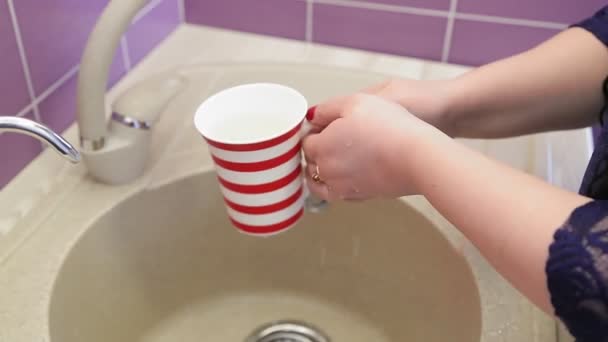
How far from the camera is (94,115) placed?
569mm

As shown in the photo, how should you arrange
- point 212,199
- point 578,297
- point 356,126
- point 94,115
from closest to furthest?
point 578,297
point 356,126
point 94,115
point 212,199

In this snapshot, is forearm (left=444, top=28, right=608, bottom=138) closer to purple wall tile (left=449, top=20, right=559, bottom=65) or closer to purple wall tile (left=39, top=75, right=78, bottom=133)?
purple wall tile (left=449, top=20, right=559, bottom=65)

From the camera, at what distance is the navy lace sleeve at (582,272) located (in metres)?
0.34

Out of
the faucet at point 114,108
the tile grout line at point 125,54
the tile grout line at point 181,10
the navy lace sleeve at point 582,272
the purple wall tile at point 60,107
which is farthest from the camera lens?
the tile grout line at point 181,10

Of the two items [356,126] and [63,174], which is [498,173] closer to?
[356,126]

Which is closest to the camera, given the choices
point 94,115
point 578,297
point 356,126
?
point 578,297

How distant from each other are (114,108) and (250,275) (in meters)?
0.26

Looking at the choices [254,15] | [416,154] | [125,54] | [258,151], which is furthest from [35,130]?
[254,15]

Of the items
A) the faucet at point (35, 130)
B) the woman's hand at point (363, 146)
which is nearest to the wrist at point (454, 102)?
the woman's hand at point (363, 146)

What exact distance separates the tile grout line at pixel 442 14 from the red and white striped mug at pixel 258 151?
1.13ft

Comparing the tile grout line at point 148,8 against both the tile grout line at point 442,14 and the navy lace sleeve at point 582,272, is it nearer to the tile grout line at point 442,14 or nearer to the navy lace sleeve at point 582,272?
the tile grout line at point 442,14

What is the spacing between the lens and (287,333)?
2.39 ft

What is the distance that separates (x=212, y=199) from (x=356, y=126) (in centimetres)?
27

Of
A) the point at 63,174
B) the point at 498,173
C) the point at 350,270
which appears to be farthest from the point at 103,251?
the point at 498,173
